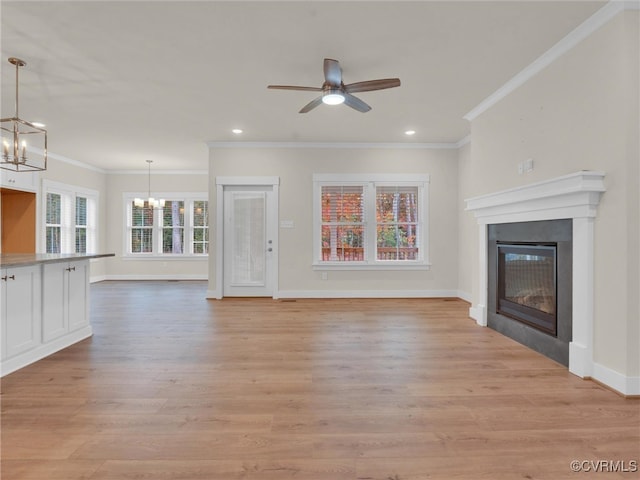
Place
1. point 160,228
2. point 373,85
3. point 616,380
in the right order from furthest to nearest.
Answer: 1. point 160,228
2. point 373,85
3. point 616,380

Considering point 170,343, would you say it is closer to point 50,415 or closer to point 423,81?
point 50,415

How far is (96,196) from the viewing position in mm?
8625

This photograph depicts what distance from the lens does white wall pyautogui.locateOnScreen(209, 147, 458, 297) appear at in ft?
20.6

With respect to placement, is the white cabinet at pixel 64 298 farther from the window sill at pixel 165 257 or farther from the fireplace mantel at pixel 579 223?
the window sill at pixel 165 257

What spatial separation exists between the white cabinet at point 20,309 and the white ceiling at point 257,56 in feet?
6.84

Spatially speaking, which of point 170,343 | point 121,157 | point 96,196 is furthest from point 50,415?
point 96,196

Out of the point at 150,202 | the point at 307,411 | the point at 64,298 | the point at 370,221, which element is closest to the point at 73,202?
the point at 150,202

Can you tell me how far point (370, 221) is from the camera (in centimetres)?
632

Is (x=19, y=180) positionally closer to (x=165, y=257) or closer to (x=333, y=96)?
(x=165, y=257)

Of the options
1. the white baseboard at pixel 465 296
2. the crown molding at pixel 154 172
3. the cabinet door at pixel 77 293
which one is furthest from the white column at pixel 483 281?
the crown molding at pixel 154 172

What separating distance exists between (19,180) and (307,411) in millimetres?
7380

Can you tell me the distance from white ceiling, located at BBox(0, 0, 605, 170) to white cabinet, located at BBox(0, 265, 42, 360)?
2085 millimetres

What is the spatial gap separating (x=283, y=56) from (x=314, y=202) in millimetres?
3204

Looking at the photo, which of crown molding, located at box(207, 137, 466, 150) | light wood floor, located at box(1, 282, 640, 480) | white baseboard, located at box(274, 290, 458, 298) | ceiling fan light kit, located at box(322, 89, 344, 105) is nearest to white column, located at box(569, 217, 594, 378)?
light wood floor, located at box(1, 282, 640, 480)
